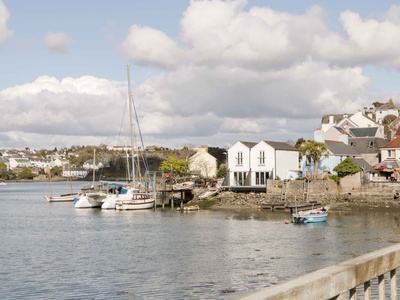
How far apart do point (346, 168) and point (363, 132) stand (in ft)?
87.6

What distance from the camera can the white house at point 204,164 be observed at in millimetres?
139625

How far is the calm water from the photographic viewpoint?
28991 mm

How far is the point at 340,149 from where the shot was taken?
8825cm

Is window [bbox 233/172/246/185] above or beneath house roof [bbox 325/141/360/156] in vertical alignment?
beneath

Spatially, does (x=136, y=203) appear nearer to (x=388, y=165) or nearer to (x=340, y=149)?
(x=340, y=149)

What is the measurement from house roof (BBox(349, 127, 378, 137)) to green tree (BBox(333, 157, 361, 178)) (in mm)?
23081

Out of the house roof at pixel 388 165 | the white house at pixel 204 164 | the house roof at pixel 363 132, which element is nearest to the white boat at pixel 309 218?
the house roof at pixel 388 165

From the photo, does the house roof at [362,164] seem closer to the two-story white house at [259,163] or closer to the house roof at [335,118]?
the two-story white house at [259,163]

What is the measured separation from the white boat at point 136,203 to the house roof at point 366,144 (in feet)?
121

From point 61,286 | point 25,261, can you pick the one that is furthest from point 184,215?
point 61,286

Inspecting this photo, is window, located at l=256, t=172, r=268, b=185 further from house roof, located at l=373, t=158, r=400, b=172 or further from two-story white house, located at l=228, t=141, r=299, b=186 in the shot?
house roof, located at l=373, t=158, r=400, b=172

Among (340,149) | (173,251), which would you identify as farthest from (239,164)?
(173,251)

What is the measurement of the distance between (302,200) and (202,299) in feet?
176

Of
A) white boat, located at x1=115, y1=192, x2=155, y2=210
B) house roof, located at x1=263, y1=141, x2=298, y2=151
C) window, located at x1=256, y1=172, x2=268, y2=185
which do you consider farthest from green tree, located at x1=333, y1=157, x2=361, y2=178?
white boat, located at x1=115, y1=192, x2=155, y2=210
